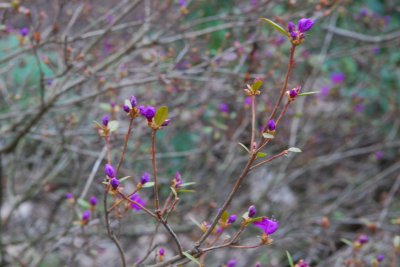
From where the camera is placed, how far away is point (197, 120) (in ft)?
13.0

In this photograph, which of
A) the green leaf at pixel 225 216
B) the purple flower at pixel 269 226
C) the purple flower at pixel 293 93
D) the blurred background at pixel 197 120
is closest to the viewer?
the purple flower at pixel 293 93

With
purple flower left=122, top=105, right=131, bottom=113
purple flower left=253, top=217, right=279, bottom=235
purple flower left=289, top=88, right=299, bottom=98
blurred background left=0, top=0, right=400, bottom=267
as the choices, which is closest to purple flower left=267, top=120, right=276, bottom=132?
purple flower left=289, top=88, right=299, bottom=98

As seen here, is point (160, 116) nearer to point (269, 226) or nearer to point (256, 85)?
point (256, 85)

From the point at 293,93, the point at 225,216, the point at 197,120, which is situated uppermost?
the point at 293,93

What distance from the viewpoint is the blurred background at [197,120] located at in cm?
284

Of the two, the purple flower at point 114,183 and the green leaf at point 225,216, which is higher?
the purple flower at point 114,183

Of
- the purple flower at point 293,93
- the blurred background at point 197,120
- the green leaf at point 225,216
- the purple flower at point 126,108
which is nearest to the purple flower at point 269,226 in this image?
the green leaf at point 225,216

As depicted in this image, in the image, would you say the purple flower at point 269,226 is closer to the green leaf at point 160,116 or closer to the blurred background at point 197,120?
the green leaf at point 160,116

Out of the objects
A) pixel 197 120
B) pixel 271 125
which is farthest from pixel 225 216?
pixel 197 120

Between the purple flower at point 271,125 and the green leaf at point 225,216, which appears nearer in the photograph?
the purple flower at point 271,125

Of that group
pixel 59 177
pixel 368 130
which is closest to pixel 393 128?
pixel 368 130

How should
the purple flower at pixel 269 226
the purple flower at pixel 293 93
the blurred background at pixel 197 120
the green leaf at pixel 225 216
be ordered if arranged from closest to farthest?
the purple flower at pixel 293 93 < the purple flower at pixel 269 226 < the green leaf at pixel 225 216 < the blurred background at pixel 197 120

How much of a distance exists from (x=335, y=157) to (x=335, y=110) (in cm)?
44

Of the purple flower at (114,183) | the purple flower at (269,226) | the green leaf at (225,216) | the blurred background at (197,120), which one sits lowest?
the blurred background at (197,120)
